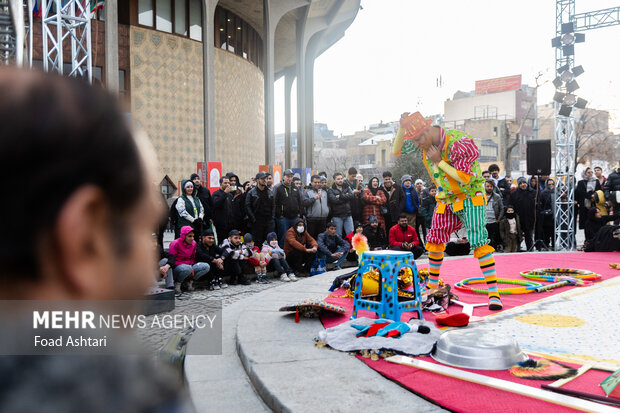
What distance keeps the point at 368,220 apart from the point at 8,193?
1063 cm

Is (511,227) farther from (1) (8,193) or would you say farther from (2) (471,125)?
(2) (471,125)

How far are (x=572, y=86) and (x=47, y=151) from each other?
14461 millimetres

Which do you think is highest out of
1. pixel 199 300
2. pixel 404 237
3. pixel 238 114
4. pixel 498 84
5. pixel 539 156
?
pixel 498 84

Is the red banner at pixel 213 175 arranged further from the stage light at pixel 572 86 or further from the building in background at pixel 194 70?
the stage light at pixel 572 86

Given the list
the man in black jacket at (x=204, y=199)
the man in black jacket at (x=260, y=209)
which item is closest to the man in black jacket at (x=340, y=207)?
the man in black jacket at (x=260, y=209)

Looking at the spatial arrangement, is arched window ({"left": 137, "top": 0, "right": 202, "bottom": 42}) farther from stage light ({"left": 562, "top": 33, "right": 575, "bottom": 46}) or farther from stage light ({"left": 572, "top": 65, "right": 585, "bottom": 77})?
stage light ({"left": 572, "top": 65, "right": 585, "bottom": 77})

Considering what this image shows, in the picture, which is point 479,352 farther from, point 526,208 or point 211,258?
point 526,208

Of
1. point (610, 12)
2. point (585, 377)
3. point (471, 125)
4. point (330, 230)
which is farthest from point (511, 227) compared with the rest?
point (471, 125)

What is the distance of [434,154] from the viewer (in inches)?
219

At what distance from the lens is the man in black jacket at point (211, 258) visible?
27.4 feet

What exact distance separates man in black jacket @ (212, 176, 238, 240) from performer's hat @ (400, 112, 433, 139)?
5.33m

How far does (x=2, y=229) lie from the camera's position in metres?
0.58

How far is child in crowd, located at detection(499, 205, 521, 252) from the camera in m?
12.0

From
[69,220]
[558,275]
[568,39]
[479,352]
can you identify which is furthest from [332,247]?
[69,220]
